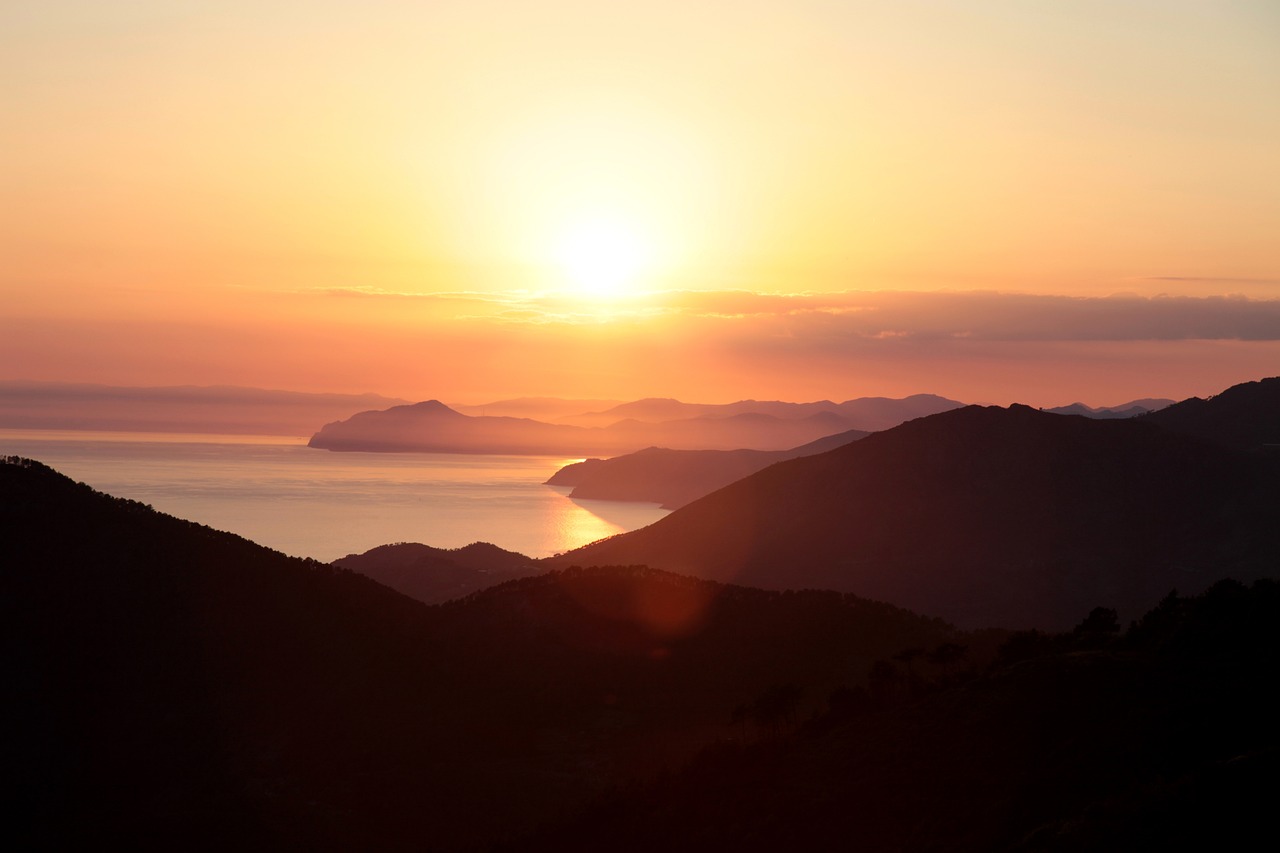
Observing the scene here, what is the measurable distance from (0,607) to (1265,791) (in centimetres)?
6299

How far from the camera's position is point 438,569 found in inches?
5674

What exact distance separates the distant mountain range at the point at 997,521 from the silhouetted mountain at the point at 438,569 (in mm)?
11119

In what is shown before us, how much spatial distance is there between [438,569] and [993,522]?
79.4m

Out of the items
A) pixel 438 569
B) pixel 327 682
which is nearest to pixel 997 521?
pixel 438 569

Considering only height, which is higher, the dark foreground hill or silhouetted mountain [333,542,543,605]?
the dark foreground hill

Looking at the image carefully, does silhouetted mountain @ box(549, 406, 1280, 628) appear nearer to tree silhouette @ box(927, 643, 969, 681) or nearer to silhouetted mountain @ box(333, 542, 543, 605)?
silhouetted mountain @ box(333, 542, 543, 605)

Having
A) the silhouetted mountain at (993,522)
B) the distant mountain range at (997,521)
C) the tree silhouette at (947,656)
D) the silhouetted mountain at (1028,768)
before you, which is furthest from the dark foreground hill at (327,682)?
the silhouetted mountain at (993,522)

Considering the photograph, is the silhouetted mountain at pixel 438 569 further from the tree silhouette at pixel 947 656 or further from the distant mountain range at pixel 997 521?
the tree silhouette at pixel 947 656

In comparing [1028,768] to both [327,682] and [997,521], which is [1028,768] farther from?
[997,521]

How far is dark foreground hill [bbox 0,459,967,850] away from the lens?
5181 cm

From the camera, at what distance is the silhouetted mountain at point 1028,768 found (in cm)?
3136

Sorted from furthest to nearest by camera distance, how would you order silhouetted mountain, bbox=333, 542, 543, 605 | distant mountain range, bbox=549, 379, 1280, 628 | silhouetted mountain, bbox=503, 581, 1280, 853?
distant mountain range, bbox=549, 379, 1280, 628 → silhouetted mountain, bbox=333, 542, 543, 605 → silhouetted mountain, bbox=503, 581, 1280, 853

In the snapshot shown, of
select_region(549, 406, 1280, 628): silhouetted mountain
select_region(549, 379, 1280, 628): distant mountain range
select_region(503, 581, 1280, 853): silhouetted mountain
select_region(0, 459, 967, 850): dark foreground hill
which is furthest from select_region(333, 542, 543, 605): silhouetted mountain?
select_region(503, 581, 1280, 853): silhouetted mountain

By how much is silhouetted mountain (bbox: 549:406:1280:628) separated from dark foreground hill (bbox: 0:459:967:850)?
224 feet
